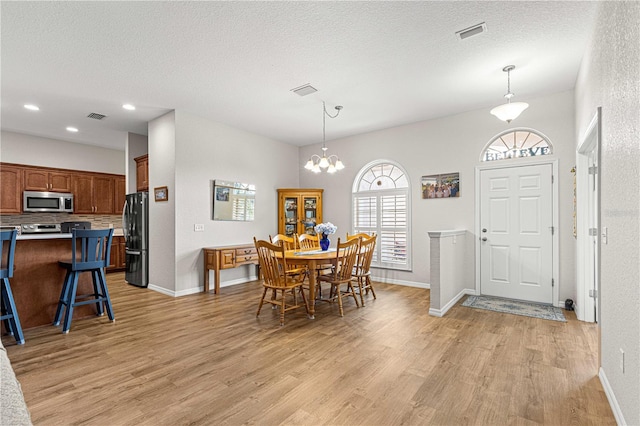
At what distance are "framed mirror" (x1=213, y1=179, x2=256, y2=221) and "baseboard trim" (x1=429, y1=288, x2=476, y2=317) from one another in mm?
3648

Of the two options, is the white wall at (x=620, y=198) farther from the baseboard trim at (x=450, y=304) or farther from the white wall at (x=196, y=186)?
the white wall at (x=196, y=186)

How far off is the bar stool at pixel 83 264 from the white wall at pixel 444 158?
372 cm

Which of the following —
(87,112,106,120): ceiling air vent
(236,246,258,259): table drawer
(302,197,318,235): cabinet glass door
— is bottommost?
(236,246,258,259): table drawer

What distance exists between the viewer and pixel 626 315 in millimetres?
1698

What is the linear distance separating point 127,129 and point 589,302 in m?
7.48

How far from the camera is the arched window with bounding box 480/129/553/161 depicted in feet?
14.1

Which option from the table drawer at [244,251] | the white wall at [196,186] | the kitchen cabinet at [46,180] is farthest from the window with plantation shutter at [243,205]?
the kitchen cabinet at [46,180]

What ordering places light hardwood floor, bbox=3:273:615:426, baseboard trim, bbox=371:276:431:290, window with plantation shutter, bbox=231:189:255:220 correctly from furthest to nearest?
window with plantation shutter, bbox=231:189:255:220
baseboard trim, bbox=371:276:431:290
light hardwood floor, bbox=3:273:615:426

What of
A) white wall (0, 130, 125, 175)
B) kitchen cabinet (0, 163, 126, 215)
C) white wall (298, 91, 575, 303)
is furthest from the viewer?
white wall (0, 130, 125, 175)

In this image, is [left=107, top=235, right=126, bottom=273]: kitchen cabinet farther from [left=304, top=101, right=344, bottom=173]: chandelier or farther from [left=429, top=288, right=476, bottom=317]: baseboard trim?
[left=429, top=288, right=476, bottom=317]: baseboard trim

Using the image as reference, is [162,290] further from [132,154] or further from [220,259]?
[132,154]

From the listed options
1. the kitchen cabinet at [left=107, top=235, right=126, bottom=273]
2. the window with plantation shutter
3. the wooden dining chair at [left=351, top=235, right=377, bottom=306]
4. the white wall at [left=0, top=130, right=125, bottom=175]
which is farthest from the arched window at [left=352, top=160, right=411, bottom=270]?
the white wall at [left=0, top=130, right=125, bottom=175]

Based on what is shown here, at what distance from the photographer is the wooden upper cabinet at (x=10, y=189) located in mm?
5703

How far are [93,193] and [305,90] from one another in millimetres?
5788
